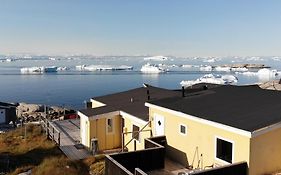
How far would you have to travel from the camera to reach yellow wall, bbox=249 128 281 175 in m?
9.23

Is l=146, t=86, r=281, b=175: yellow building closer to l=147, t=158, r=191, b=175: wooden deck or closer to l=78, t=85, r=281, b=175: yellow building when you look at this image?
l=78, t=85, r=281, b=175: yellow building

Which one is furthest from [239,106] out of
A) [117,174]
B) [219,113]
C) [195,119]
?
[117,174]

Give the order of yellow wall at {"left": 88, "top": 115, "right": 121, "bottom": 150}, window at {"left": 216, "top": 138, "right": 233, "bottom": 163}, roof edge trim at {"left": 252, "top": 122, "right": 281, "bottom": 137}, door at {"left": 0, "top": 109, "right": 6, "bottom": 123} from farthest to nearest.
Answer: door at {"left": 0, "top": 109, "right": 6, "bottom": 123}
yellow wall at {"left": 88, "top": 115, "right": 121, "bottom": 150}
window at {"left": 216, "top": 138, "right": 233, "bottom": 163}
roof edge trim at {"left": 252, "top": 122, "right": 281, "bottom": 137}

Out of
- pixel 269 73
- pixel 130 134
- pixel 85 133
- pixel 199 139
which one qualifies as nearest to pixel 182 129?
pixel 199 139

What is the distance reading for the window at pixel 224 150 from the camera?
9909 millimetres

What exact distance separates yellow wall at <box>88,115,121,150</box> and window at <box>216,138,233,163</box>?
303 inches

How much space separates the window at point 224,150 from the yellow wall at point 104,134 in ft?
25.2

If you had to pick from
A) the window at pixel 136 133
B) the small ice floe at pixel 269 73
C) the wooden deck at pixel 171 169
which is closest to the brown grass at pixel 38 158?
the window at pixel 136 133

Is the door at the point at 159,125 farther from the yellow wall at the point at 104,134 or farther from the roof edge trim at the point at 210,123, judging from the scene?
the yellow wall at the point at 104,134

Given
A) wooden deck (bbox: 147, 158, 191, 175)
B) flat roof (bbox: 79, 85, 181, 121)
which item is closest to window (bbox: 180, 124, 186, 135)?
wooden deck (bbox: 147, 158, 191, 175)

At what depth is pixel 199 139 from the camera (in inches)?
A: 436

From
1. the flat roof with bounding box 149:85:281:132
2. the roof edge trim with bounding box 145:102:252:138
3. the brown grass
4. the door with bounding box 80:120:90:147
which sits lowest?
the brown grass

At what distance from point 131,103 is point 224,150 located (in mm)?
9075

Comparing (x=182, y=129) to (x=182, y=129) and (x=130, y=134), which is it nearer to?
(x=182, y=129)
